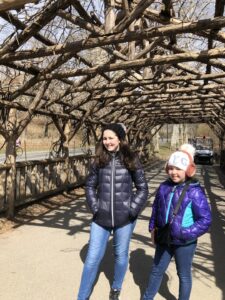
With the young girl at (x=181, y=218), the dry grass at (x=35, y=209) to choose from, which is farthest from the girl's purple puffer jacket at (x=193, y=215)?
the dry grass at (x=35, y=209)

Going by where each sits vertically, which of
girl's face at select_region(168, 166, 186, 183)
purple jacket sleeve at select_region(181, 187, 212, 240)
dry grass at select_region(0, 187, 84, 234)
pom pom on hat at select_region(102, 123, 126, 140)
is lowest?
dry grass at select_region(0, 187, 84, 234)

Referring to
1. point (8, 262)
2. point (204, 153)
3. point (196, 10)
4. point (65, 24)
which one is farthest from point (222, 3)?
point (204, 153)

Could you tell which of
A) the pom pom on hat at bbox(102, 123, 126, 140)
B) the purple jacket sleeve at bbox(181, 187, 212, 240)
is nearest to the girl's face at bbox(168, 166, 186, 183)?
the purple jacket sleeve at bbox(181, 187, 212, 240)

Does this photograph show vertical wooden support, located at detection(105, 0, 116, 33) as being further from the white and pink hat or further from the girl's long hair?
the white and pink hat

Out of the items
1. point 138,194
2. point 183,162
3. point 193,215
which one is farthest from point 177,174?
point 138,194

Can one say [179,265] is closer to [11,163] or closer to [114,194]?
[114,194]

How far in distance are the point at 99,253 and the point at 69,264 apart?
1.70m

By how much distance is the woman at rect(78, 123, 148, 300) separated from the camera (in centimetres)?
454

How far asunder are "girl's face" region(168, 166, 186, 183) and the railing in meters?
5.59

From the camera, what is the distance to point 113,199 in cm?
457

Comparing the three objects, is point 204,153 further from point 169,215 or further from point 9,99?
point 169,215

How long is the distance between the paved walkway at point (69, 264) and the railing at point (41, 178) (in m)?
1.02

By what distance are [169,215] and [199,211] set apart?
11.4 inches

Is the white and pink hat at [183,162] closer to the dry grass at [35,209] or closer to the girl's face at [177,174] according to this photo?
the girl's face at [177,174]
